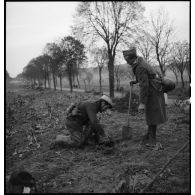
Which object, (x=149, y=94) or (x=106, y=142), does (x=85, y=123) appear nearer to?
(x=106, y=142)

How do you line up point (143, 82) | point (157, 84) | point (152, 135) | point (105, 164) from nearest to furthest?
point (105, 164) → point (143, 82) → point (157, 84) → point (152, 135)

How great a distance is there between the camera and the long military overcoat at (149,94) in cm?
Answer: 545

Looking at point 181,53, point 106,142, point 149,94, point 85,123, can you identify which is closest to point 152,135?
point 149,94

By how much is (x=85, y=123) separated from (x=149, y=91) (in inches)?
74.4

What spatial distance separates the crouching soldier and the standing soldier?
2.98 ft

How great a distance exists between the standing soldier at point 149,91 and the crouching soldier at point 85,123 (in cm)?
91

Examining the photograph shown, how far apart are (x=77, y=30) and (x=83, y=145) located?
16834mm

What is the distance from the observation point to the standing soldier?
5453 millimetres

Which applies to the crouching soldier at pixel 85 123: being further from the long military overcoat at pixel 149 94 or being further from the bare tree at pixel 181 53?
the bare tree at pixel 181 53

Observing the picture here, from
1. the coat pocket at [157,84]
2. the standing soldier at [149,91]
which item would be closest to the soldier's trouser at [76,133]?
the standing soldier at [149,91]

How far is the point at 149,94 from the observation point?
5.64 m

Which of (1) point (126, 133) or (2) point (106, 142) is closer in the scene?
(2) point (106, 142)

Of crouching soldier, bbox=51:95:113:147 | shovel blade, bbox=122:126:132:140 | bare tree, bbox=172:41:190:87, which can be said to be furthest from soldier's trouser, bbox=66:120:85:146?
bare tree, bbox=172:41:190:87

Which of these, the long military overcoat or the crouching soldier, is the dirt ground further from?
the long military overcoat
